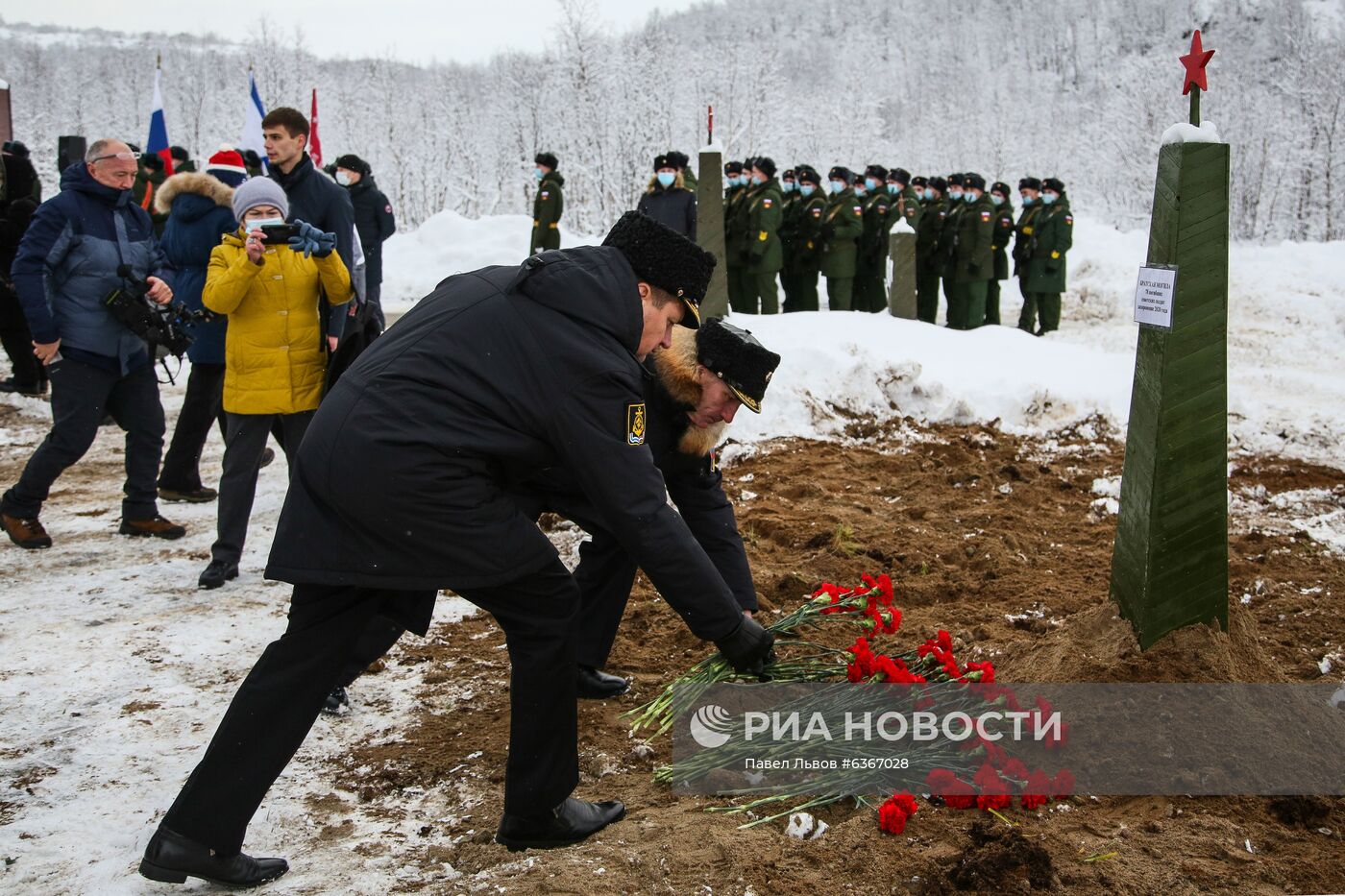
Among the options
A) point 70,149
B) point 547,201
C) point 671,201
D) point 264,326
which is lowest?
point 264,326

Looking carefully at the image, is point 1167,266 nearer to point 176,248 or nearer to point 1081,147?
point 176,248

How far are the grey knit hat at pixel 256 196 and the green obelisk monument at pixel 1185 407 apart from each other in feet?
11.4

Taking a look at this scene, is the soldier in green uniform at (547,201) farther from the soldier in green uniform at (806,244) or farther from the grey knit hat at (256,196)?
the grey knit hat at (256,196)

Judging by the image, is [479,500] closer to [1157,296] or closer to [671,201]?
[1157,296]

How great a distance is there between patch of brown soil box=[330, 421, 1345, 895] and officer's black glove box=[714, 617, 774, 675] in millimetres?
434

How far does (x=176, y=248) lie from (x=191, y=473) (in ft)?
4.99

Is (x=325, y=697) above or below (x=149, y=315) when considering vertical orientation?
below

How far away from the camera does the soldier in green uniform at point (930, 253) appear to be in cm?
1438

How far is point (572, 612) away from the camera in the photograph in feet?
8.56

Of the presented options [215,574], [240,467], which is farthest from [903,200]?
[215,574]

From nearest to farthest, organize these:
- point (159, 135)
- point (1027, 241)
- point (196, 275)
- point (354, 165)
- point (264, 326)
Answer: point (264, 326), point (196, 275), point (354, 165), point (159, 135), point (1027, 241)

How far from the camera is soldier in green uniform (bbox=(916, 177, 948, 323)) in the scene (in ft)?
47.2

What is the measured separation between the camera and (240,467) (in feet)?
15.8

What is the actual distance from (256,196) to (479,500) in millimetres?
2834
